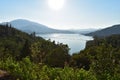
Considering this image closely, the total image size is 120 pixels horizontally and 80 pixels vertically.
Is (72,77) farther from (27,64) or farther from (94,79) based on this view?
(27,64)

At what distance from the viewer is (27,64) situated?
1861 centimetres

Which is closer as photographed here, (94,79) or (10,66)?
(94,79)

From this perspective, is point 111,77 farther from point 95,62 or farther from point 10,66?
point 10,66

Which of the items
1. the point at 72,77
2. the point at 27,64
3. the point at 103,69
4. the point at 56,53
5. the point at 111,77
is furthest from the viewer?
the point at 56,53

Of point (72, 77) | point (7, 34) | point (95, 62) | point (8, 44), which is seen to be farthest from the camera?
point (7, 34)

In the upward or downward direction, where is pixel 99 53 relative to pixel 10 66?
upward

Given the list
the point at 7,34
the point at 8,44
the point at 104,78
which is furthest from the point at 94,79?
the point at 7,34

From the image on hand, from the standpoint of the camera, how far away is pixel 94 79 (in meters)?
12.4

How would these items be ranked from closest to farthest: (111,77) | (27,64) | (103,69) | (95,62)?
1. (111,77)
2. (103,69)
3. (95,62)
4. (27,64)

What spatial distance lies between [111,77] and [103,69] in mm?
2029

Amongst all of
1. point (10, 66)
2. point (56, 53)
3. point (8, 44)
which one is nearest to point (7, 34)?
point (8, 44)

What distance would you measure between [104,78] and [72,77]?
1674mm

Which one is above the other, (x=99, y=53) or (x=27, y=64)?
(x=99, y=53)

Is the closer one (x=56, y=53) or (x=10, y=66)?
(x=10, y=66)
